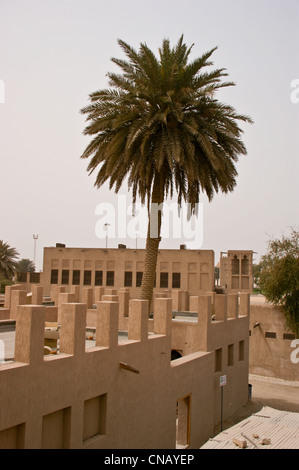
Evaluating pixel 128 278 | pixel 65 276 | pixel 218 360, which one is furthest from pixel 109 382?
pixel 65 276

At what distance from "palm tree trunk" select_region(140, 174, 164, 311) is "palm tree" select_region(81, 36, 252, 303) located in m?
0.05

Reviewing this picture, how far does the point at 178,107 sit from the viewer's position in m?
19.1

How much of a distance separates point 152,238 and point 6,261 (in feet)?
126

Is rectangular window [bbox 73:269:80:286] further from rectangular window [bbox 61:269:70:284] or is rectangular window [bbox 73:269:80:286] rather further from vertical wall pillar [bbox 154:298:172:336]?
vertical wall pillar [bbox 154:298:172:336]

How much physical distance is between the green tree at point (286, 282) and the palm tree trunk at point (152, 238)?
13423 mm

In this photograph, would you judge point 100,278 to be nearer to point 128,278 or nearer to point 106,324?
point 128,278

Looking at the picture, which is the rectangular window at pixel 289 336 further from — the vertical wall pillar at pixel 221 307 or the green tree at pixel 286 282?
the vertical wall pillar at pixel 221 307

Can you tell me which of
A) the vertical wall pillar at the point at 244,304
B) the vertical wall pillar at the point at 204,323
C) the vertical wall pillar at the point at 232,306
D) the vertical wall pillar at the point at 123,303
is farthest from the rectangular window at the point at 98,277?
the vertical wall pillar at the point at 204,323

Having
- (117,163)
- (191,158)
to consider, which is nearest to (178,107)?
(191,158)

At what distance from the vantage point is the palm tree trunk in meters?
20.5

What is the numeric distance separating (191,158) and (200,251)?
81.4ft

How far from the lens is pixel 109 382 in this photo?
1162cm

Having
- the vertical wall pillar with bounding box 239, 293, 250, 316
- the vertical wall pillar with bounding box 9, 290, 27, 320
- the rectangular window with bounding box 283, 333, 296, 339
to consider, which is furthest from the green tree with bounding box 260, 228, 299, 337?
the vertical wall pillar with bounding box 9, 290, 27, 320
